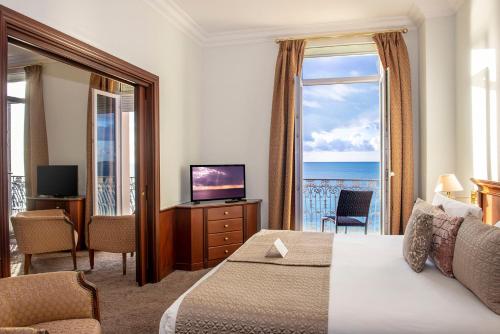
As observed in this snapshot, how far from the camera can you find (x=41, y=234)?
3.93 meters

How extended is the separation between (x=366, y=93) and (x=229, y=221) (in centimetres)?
875

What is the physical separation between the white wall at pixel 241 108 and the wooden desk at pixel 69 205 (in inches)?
71.9

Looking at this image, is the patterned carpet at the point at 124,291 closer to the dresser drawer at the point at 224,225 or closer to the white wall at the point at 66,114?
the dresser drawer at the point at 224,225

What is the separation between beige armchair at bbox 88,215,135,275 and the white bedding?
2.38 m

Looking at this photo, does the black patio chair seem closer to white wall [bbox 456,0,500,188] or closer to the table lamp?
white wall [bbox 456,0,500,188]

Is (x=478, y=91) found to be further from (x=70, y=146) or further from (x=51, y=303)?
(x=70, y=146)

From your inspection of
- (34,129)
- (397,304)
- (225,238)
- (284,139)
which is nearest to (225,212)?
(225,238)

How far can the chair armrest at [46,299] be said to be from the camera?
1820mm

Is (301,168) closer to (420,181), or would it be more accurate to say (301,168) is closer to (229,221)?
(229,221)

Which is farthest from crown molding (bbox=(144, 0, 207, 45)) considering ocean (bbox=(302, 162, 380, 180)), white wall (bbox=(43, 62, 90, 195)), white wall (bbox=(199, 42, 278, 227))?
ocean (bbox=(302, 162, 380, 180))

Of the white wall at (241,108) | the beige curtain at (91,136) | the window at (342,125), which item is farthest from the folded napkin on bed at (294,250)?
the window at (342,125)

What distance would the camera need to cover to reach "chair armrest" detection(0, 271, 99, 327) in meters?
Result: 1.82

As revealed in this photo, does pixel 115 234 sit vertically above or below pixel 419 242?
below

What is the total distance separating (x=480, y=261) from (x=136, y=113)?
3.14 meters
